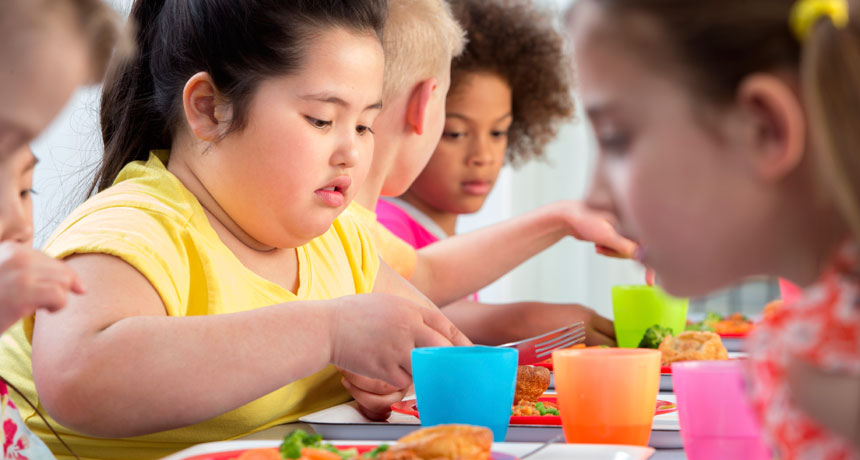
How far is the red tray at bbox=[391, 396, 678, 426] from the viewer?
908mm

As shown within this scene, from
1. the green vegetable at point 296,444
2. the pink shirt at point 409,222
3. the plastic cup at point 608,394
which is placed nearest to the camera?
the green vegetable at point 296,444

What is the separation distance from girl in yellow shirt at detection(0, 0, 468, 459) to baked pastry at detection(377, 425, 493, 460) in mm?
241

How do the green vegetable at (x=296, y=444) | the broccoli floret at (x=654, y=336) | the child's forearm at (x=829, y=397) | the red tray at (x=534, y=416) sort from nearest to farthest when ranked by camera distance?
the child's forearm at (x=829, y=397) < the green vegetable at (x=296, y=444) < the red tray at (x=534, y=416) < the broccoli floret at (x=654, y=336)

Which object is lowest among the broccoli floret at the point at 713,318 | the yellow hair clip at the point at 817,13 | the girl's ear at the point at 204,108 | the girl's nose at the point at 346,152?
the broccoli floret at the point at 713,318

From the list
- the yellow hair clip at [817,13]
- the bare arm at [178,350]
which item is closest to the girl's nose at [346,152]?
the bare arm at [178,350]

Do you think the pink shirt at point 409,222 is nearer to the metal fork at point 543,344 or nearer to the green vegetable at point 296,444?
the metal fork at point 543,344

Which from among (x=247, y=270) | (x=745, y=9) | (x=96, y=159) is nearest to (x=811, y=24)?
(x=745, y=9)

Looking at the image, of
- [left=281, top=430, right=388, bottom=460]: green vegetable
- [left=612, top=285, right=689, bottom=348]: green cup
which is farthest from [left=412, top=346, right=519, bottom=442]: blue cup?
[left=612, top=285, right=689, bottom=348]: green cup

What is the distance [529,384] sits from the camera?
1011mm

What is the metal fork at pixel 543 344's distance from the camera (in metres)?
1.10

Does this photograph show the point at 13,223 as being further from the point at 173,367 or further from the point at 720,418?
the point at 720,418

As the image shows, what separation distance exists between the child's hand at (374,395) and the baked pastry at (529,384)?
13 centimetres

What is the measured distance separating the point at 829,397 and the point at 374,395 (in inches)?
24.7

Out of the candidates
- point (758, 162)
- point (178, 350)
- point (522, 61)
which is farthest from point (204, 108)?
point (522, 61)
